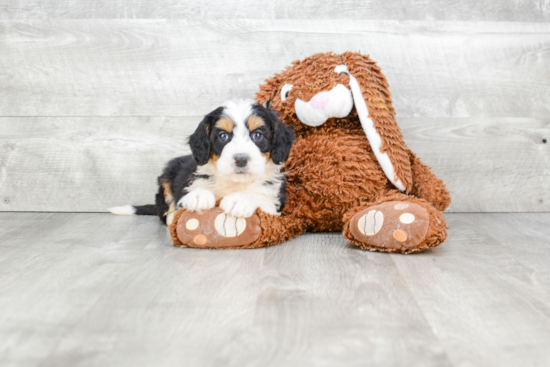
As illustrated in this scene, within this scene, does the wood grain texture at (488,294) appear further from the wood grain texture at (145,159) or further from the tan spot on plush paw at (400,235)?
the wood grain texture at (145,159)

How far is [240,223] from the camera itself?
1.89 m

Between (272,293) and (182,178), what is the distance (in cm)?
95

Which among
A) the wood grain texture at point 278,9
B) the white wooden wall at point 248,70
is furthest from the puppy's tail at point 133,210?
the wood grain texture at point 278,9

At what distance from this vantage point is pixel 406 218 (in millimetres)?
1802

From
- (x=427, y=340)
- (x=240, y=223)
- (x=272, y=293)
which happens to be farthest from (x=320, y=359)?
(x=240, y=223)

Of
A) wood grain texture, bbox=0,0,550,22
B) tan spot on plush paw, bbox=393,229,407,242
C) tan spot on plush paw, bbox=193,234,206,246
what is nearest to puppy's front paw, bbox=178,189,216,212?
tan spot on plush paw, bbox=193,234,206,246

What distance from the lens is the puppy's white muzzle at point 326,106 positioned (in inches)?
81.8

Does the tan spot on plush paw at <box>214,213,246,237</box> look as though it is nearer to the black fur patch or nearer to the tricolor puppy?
the tricolor puppy

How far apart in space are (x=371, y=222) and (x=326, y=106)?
0.54m

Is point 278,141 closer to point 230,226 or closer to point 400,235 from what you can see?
point 230,226

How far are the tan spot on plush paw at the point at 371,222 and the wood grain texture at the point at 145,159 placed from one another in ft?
3.28

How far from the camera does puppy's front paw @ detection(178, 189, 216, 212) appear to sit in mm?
1905

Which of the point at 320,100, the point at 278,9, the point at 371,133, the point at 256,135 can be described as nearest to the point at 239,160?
the point at 256,135

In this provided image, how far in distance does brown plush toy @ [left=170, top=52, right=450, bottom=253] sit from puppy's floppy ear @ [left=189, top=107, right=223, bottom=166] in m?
0.22
